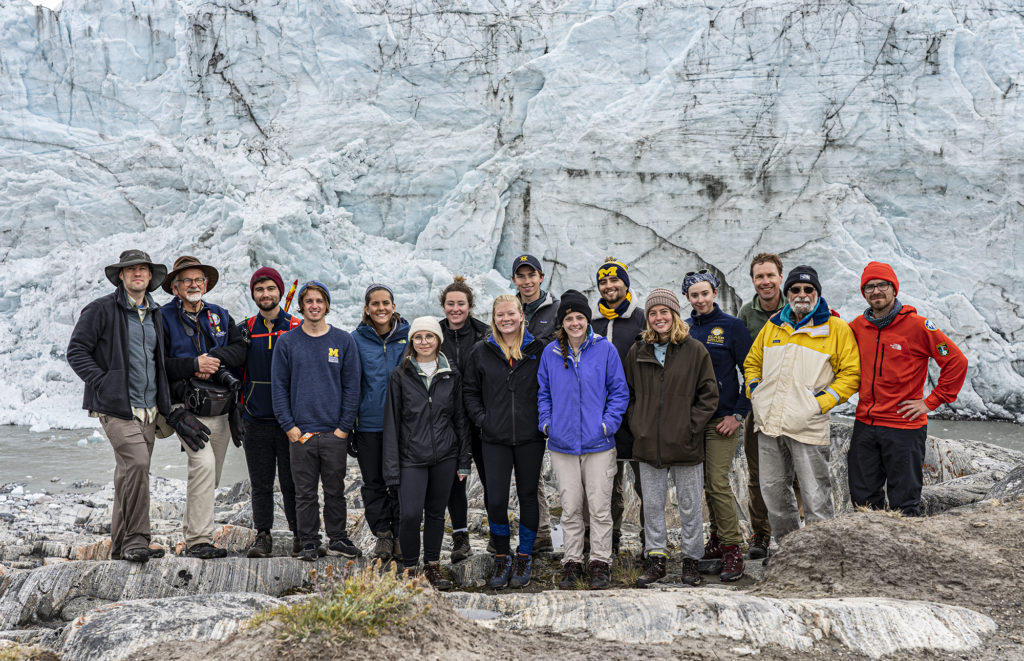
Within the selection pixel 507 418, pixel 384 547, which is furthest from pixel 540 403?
pixel 384 547

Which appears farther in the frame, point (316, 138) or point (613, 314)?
point (316, 138)

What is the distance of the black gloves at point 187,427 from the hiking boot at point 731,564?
291 cm

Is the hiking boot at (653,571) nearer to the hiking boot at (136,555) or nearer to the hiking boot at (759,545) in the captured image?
the hiking boot at (759,545)

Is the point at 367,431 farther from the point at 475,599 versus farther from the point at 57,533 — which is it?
the point at 57,533

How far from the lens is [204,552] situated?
Answer: 3883 millimetres

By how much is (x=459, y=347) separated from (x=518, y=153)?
10.7 meters

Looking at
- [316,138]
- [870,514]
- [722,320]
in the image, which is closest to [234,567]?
[722,320]

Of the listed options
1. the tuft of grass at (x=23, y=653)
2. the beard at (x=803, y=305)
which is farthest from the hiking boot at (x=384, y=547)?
the beard at (x=803, y=305)

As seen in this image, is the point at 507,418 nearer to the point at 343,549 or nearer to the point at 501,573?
the point at 501,573

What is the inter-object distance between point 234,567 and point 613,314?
2.52 metres

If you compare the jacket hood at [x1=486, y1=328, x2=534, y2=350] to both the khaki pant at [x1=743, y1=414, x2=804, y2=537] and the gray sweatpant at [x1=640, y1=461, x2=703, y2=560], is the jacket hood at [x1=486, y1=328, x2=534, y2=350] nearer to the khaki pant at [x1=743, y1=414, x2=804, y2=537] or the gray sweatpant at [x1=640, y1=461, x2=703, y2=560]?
the gray sweatpant at [x1=640, y1=461, x2=703, y2=560]

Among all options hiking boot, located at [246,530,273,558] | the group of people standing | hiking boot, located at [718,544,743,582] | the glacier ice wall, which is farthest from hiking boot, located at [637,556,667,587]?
the glacier ice wall

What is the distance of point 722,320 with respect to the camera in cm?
392

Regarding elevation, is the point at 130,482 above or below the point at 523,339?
below
